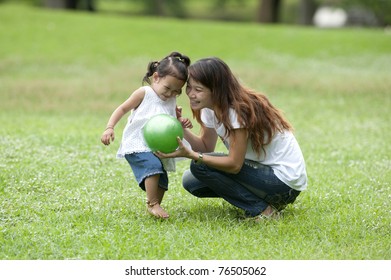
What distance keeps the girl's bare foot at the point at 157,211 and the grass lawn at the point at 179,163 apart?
86mm

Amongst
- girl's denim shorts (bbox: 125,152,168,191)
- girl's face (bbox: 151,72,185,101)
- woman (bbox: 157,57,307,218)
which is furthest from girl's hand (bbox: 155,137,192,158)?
girl's face (bbox: 151,72,185,101)

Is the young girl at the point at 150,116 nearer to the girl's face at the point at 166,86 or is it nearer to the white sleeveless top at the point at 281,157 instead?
the girl's face at the point at 166,86

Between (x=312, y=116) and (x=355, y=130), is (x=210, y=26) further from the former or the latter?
(x=355, y=130)

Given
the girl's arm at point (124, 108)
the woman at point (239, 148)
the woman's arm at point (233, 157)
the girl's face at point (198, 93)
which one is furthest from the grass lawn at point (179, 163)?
the girl's face at point (198, 93)

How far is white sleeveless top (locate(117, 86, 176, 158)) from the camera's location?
582cm

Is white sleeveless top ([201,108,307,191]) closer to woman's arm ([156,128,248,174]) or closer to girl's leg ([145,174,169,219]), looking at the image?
woman's arm ([156,128,248,174])

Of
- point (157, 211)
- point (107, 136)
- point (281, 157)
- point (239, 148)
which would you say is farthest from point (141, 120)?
point (281, 157)

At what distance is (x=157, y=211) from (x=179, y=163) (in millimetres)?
3125

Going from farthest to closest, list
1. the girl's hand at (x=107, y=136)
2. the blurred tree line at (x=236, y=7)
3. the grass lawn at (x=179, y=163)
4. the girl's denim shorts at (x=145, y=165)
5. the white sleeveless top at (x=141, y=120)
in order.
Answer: the blurred tree line at (x=236, y=7)
the white sleeveless top at (x=141, y=120)
the girl's denim shorts at (x=145, y=165)
the girl's hand at (x=107, y=136)
the grass lawn at (x=179, y=163)

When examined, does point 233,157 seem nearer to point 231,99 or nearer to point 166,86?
point 231,99

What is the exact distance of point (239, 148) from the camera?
18.2ft

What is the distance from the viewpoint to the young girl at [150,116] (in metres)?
5.67

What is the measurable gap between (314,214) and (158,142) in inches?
65.9

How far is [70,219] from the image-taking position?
233 inches
